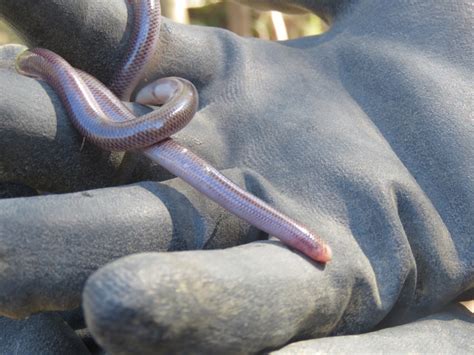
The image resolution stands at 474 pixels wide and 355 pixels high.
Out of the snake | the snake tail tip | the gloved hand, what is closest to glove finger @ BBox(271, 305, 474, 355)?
the gloved hand

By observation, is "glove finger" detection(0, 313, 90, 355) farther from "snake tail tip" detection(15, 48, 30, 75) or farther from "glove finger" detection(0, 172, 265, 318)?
"snake tail tip" detection(15, 48, 30, 75)

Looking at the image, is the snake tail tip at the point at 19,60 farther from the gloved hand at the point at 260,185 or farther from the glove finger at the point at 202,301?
the glove finger at the point at 202,301

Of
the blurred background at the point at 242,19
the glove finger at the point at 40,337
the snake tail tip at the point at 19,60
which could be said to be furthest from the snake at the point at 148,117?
the blurred background at the point at 242,19

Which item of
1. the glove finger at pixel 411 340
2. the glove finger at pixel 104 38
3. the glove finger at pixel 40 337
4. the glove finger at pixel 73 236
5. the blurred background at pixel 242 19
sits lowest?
the blurred background at pixel 242 19

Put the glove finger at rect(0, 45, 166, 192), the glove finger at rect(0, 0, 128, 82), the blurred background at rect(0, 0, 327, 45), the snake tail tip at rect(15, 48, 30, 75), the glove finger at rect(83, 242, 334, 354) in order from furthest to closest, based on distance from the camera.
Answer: the blurred background at rect(0, 0, 327, 45)
the snake tail tip at rect(15, 48, 30, 75)
the glove finger at rect(0, 0, 128, 82)
the glove finger at rect(0, 45, 166, 192)
the glove finger at rect(83, 242, 334, 354)

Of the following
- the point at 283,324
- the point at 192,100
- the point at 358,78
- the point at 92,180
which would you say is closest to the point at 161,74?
the point at 192,100

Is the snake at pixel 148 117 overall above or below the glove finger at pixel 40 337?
above
